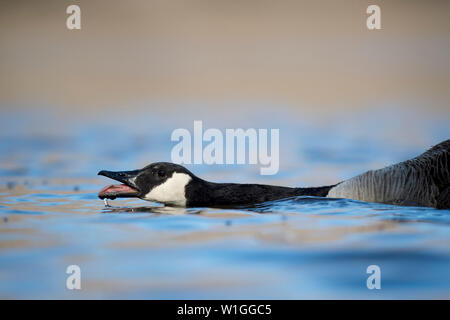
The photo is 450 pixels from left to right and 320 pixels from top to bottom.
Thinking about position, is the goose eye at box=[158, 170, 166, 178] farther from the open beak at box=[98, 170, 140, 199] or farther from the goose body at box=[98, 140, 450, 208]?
the open beak at box=[98, 170, 140, 199]

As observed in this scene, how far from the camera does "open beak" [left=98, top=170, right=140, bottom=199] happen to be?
8273mm

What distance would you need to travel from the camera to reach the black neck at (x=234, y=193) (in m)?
8.65

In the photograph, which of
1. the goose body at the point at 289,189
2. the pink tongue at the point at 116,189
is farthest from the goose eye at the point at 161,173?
the pink tongue at the point at 116,189

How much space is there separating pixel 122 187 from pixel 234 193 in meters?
1.53

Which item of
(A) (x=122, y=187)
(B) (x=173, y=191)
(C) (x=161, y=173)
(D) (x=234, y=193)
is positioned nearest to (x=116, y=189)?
(A) (x=122, y=187)

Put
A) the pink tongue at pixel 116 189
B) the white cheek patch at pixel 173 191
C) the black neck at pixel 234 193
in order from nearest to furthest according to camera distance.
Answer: the pink tongue at pixel 116 189
the white cheek patch at pixel 173 191
the black neck at pixel 234 193

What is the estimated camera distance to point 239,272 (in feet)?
17.7

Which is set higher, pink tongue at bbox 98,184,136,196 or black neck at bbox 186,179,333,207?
pink tongue at bbox 98,184,136,196

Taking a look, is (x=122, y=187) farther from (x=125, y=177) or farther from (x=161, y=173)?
(x=161, y=173)

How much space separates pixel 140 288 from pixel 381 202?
14.7 ft

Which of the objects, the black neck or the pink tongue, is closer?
the pink tongue

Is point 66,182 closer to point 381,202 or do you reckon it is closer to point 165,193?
point 165,193

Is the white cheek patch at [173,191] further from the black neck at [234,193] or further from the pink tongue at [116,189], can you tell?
the pink tongue at [116,189]

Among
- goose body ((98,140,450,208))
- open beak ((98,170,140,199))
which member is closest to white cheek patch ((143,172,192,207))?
goose body ((98,140,450,208))
